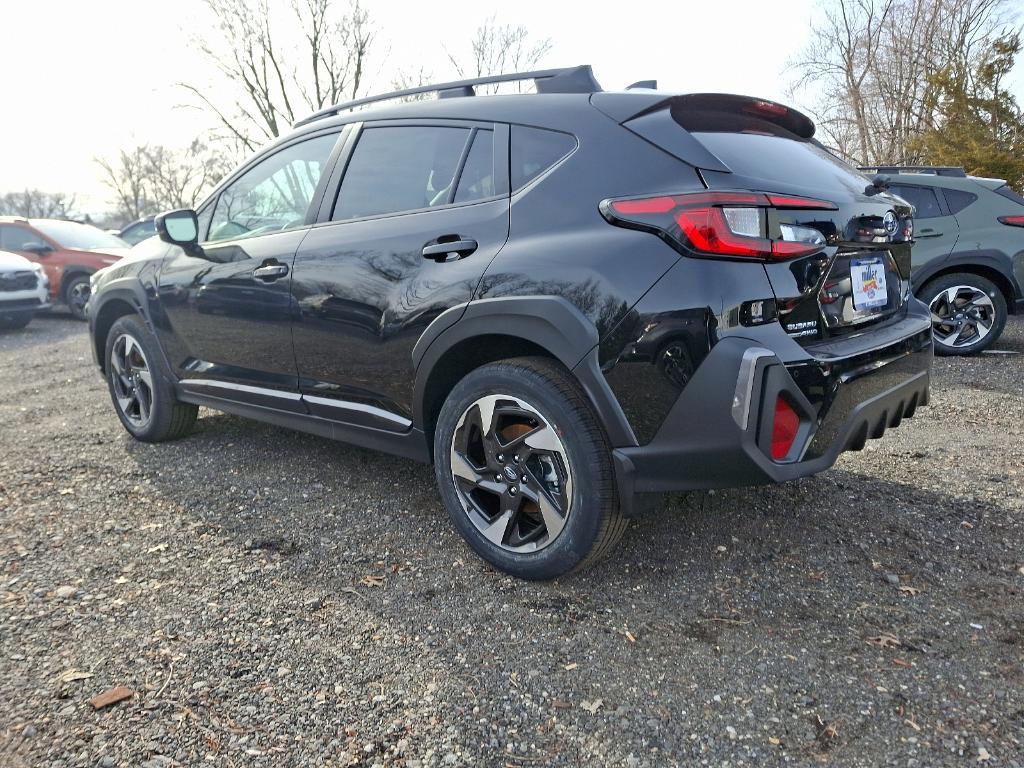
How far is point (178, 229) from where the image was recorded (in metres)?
4.09

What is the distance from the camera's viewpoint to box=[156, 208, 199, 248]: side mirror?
4082 millimetres

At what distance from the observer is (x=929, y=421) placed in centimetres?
479

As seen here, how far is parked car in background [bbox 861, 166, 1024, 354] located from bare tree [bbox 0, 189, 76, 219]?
259 ft

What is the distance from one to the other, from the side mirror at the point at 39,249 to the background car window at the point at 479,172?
12.2 meters

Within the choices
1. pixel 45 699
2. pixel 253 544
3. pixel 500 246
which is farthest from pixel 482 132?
pixel 45 699

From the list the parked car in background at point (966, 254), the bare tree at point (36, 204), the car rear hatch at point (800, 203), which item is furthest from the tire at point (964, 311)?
the bare tree at point (36, 204)

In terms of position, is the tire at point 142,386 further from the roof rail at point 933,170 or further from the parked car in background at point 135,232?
the parked car in background at point 135,232

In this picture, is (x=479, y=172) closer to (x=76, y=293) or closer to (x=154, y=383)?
(x=154, y=383)

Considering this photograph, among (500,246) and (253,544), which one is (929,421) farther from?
(253,544)

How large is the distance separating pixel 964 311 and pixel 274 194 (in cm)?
629

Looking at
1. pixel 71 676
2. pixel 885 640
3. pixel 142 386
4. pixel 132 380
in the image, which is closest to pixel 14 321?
pixel 132 380

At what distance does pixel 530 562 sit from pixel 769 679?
0.89m

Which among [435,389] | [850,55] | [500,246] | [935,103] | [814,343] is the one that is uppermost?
[850,55]

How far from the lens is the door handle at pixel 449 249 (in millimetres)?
2758
